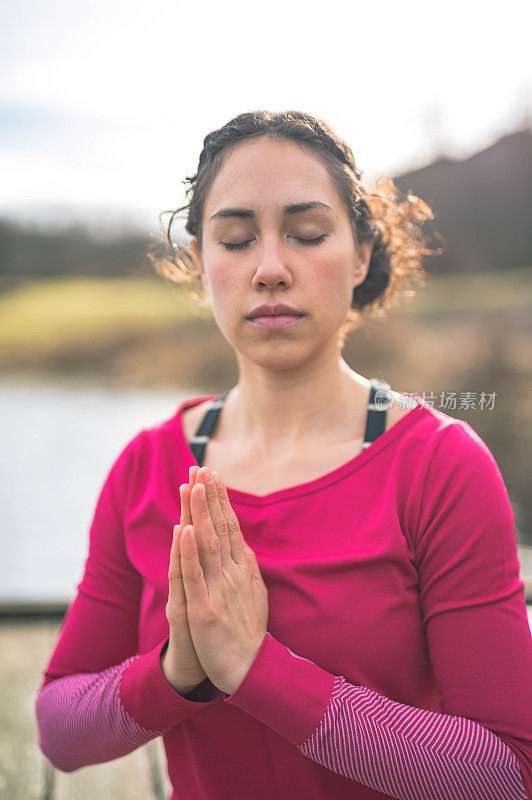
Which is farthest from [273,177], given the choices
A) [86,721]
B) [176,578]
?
[86,721]

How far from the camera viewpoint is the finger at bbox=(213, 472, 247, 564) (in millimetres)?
998

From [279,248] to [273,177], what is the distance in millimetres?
111

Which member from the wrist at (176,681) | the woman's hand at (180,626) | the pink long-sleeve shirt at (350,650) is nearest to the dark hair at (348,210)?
the pink long-sleeve shirt at (350,650)

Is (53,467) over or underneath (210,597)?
underneath

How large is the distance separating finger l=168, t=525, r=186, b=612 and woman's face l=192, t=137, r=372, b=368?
324 millimetres

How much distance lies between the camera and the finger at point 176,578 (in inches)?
38.2

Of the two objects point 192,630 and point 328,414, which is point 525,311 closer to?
point 328,414

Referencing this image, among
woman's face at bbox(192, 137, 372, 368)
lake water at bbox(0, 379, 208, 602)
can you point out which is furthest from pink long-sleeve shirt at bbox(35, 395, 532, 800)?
lake water at bbox(0, 379, 208, 602)

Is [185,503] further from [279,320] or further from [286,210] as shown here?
[286,210]

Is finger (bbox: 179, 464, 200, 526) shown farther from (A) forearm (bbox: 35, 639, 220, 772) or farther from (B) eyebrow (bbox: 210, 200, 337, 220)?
(B) eyebrow (bbox: 210, 200, 337, 220)

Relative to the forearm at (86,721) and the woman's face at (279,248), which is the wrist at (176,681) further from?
the woman's face at (279,248)

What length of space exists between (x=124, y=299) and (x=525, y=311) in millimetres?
1492

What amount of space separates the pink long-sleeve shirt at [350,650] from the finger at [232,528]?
0.22 ft

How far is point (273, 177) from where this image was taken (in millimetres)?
1069
